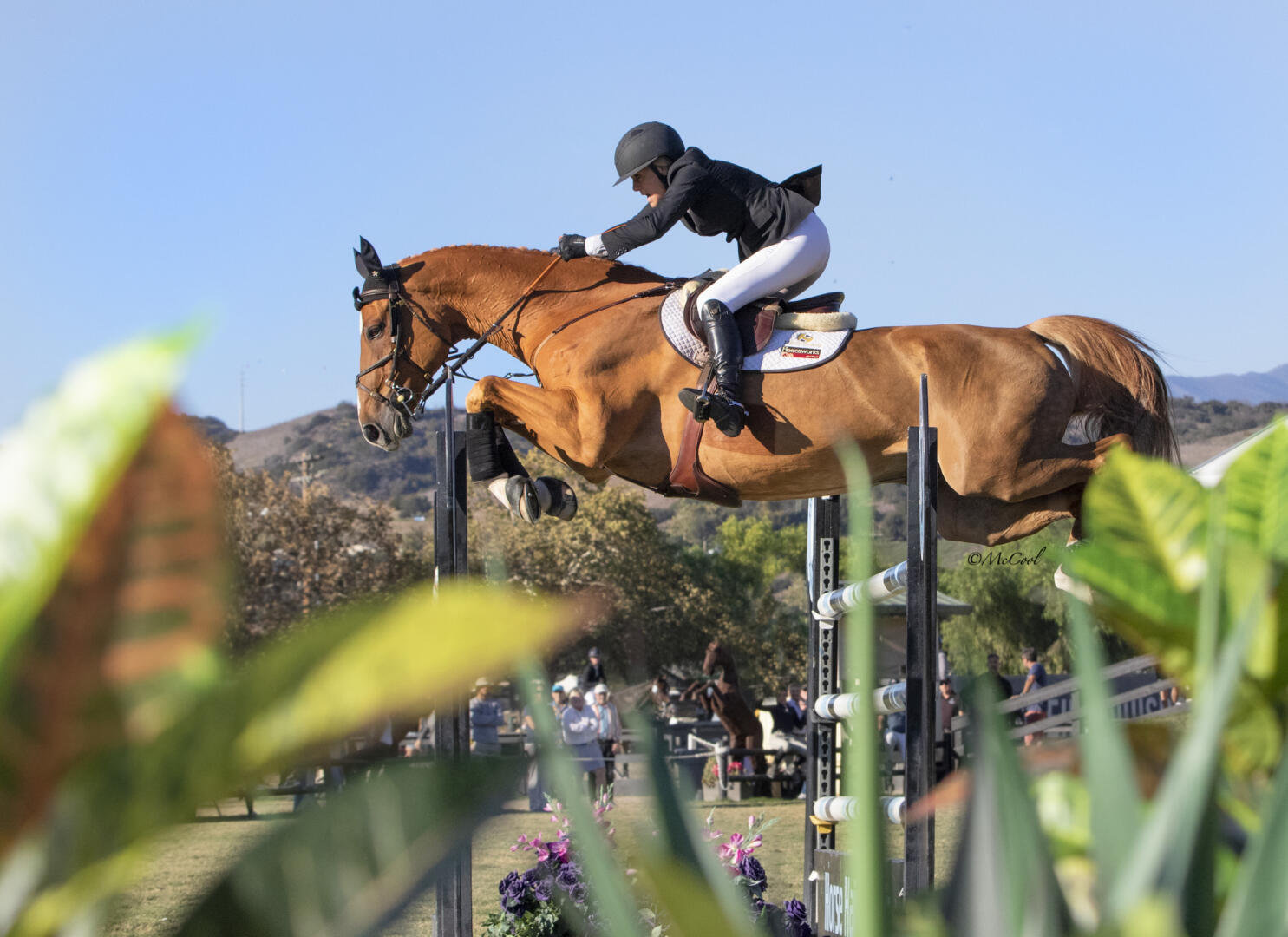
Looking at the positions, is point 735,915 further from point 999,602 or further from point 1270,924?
point 999,602

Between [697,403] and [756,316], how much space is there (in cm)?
50

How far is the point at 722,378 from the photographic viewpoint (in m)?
4.56

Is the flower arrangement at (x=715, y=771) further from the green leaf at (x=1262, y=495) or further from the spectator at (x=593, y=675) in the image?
the green leaf at (x=1262, y=495)

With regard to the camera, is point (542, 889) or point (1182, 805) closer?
point (1182, 805)

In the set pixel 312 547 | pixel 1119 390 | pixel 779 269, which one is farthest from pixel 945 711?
pixel 312 547

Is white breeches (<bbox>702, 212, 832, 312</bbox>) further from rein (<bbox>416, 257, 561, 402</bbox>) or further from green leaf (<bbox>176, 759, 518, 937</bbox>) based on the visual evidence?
green leaf (<bbox>176, 759, 518, 937</bbox>)

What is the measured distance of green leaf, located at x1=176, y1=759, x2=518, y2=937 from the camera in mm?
378

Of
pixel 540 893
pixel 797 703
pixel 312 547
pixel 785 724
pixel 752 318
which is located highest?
pixel 312 547

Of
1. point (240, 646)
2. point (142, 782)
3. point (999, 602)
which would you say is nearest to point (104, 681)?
point (142, 782)

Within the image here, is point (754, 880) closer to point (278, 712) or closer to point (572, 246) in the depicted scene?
point (572, 246)

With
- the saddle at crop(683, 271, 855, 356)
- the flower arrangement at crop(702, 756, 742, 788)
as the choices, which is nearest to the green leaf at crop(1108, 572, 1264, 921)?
the saddle at crop(683, 271, 855, 356)

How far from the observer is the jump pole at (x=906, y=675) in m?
3.75

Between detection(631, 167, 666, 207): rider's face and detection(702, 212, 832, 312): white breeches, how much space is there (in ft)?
1.41

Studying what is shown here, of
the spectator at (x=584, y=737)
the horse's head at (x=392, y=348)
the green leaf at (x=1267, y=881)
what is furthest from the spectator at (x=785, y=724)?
the green leaf at (x=1267, y=881)
